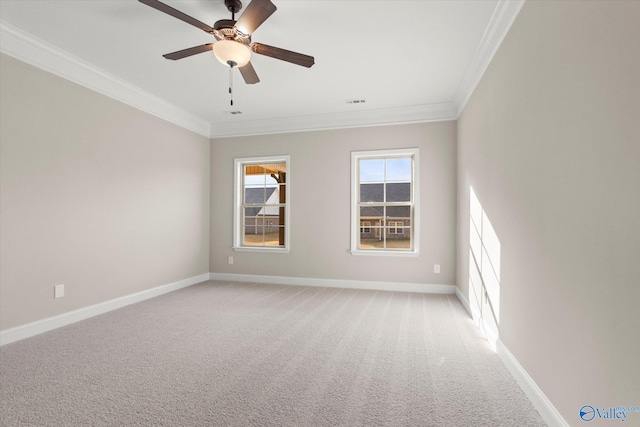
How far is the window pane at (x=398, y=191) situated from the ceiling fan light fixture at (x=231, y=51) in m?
3.15

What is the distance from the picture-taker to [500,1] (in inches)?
94.7

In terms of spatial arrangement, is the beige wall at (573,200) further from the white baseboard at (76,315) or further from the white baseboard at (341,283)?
the white baseboard at (76,315)

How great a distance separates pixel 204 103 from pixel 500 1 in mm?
3853

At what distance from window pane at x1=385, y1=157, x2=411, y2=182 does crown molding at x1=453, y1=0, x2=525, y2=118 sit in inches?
47.9

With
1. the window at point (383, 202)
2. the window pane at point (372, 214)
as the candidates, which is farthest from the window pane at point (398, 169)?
the window pane at point (372, 214)

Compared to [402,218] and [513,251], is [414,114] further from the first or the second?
[513,251]

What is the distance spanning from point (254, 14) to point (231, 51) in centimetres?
40

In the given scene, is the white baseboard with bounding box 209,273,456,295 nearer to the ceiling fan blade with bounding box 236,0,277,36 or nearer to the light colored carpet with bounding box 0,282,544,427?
the light colored carpet with bounding box 0,282,544,427

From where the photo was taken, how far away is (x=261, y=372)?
7.57 feet

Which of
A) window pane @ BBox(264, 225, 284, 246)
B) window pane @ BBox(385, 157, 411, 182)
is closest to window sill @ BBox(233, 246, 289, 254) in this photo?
window pane @ BBox(264, 225, 284, 246)

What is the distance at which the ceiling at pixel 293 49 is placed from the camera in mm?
2572

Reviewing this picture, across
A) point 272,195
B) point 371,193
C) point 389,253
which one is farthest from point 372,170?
point 272,195

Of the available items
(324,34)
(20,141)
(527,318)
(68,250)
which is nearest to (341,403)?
(527,318)

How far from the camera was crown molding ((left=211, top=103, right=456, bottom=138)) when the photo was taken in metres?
4.71
